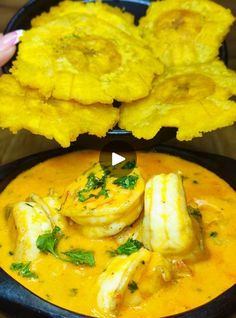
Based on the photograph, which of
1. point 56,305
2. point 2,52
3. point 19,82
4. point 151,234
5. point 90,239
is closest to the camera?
point 56,305

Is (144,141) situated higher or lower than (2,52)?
lower

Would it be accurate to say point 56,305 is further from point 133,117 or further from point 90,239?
point 133,117

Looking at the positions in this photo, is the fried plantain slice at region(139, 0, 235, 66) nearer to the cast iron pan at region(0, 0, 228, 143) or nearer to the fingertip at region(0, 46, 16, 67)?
the cast iron pan at region(0, 0, 228, 143)

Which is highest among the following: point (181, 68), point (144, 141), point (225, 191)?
point (181, 68)

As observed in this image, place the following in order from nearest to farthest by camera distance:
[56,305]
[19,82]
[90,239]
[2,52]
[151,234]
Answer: [56,305], [151,234], [90,239], [19,82], [2,52]

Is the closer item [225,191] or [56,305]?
[56,305]

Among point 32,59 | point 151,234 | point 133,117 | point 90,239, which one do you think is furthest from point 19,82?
point 151,234

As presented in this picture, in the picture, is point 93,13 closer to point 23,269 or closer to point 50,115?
point 50,115
